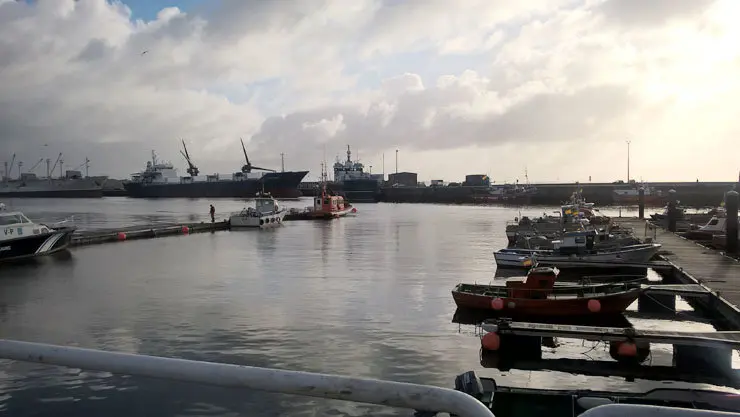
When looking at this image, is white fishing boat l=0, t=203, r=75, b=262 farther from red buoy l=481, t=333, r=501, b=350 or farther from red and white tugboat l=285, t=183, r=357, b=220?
red and white tugboat l=285, t=183, r=357, b=220

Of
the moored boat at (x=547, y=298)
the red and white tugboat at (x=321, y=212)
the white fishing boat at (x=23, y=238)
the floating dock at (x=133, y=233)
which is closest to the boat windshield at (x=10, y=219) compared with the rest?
the white fishing boat at (x=23, y=238)

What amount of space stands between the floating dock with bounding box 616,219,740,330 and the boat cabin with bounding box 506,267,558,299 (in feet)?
17.9

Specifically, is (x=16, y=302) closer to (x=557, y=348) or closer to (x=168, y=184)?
(x=557, y=348)

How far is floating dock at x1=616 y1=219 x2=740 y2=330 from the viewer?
727 inches

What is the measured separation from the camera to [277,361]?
47.6 feet

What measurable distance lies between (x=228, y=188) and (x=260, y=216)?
106m

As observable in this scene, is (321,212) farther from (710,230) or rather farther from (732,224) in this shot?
(732,224)

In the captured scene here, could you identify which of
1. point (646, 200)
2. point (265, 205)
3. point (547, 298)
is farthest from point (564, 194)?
point (547, 298)

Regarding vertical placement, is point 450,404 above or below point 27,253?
above

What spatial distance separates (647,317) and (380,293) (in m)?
10.4

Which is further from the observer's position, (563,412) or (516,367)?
(516,367)

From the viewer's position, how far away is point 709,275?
947 inches

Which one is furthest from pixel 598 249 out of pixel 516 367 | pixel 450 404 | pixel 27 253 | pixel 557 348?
pixel 27 253

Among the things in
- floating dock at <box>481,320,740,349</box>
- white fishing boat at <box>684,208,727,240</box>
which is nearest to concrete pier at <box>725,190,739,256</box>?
white fishing boat at <box>684,208,727,240</box>
